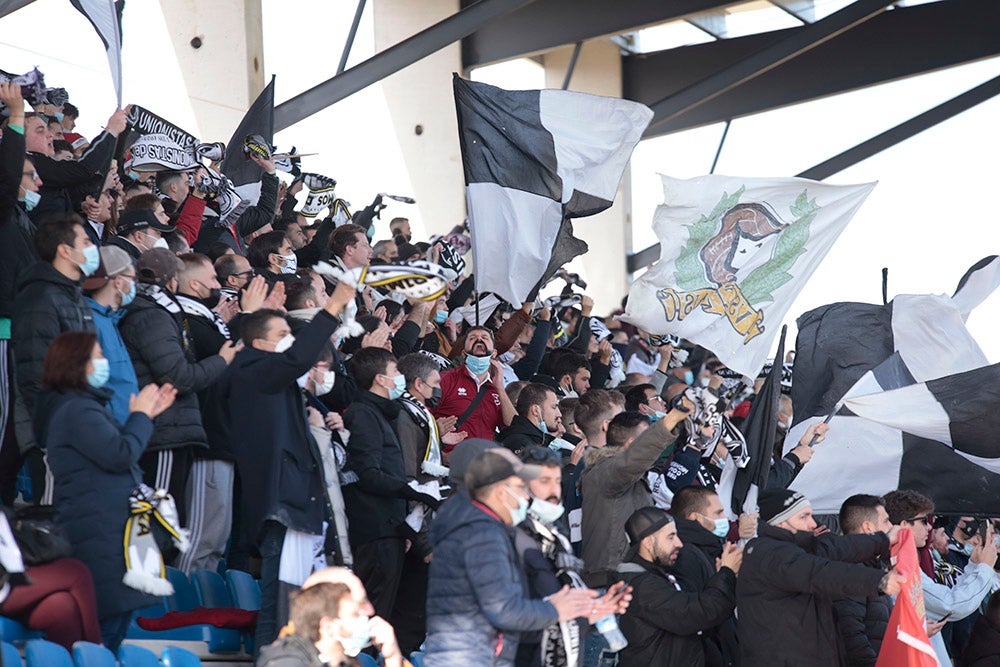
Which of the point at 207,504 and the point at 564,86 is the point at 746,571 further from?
the point at 564,86

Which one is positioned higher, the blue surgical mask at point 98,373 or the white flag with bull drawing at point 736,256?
the white flag with bull drawing at point 736,256

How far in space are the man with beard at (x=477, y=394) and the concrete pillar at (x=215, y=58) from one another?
5698 millimetres

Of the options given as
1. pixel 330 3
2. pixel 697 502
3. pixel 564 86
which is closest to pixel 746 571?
pixel 697 502

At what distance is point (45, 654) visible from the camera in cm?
489

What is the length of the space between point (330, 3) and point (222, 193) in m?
6.98

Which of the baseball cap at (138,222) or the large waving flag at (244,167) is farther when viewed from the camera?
the large waving flag at (244,167)

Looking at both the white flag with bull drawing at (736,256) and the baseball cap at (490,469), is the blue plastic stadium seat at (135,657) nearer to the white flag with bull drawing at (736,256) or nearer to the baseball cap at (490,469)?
the baseball cap at (490,469)

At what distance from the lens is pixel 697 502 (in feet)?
23.3

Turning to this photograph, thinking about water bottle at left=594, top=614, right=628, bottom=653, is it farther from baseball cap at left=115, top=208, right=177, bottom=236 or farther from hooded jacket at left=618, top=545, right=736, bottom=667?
baseball cap at left=115, top=208, right=177, bottom=236

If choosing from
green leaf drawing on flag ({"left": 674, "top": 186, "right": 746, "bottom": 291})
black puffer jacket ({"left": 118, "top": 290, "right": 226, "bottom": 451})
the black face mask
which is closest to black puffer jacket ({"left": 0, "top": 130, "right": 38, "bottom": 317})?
black puffer jacket ({"left": 118, "top": 290, "right": 226, "bottom": 451})

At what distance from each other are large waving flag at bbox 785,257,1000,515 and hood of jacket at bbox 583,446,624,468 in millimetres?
1856

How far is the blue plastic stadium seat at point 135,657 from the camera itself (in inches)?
209

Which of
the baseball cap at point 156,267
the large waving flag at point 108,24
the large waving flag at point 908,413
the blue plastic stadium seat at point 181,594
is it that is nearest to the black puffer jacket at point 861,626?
the large waving flag at point 908,413

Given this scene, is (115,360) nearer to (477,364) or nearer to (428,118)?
(477,364)
